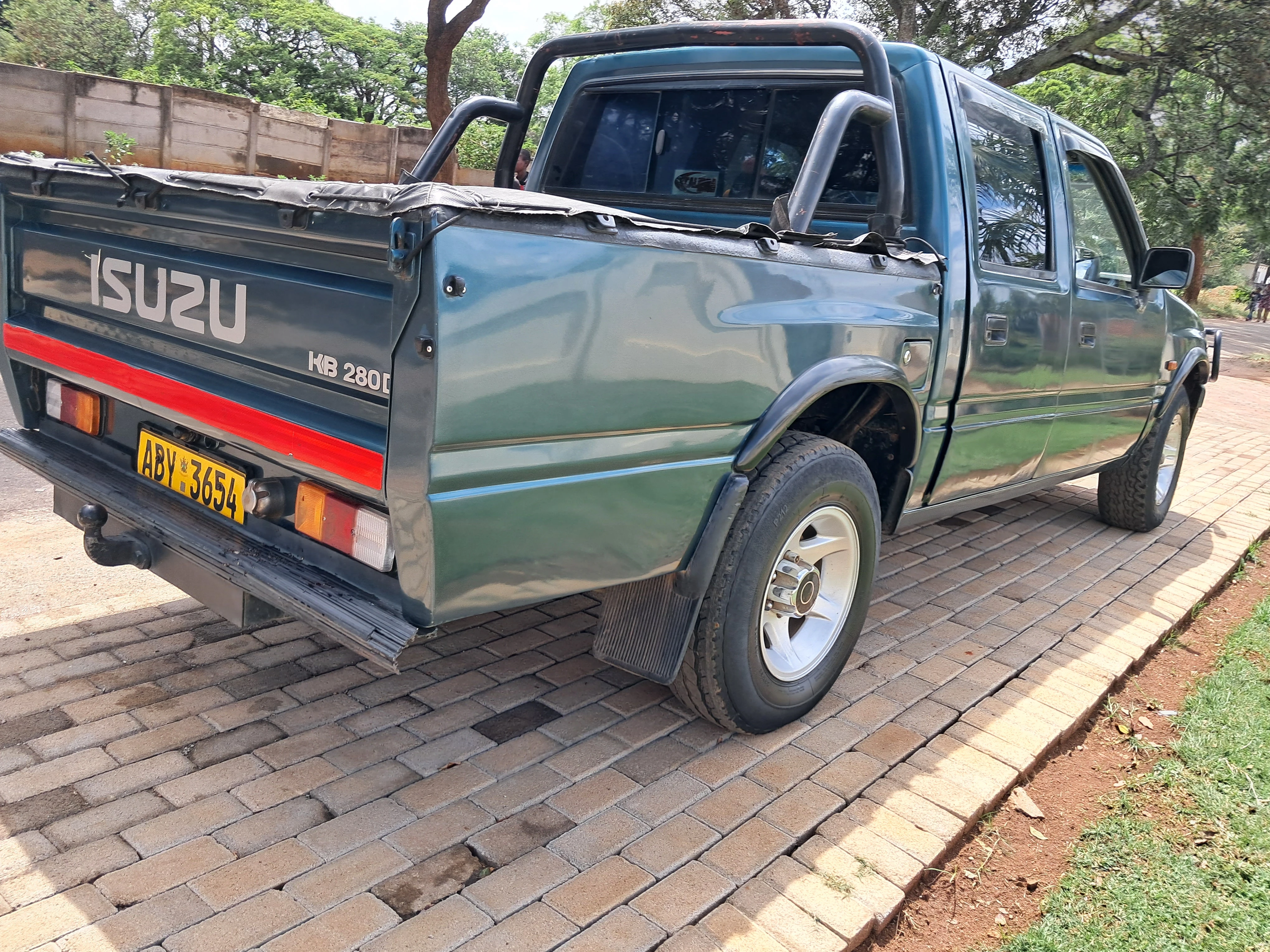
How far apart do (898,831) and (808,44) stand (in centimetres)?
257

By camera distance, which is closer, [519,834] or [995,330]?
[519,834]

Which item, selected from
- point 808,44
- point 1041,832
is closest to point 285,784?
point 1041,832

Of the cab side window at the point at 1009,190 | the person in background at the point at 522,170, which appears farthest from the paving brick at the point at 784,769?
the person in background at the point at 522,170

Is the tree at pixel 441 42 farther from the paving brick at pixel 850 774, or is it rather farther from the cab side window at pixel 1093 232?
the paving brick at pixel 850 774

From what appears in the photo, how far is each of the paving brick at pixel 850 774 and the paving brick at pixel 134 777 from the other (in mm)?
1727

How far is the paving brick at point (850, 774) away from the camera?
277 cm

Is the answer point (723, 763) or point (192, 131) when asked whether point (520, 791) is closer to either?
point (723, 763)

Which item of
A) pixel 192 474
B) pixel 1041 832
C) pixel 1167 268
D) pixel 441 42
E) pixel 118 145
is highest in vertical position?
pixel 441 42

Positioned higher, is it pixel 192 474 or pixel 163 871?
pixel 192 474

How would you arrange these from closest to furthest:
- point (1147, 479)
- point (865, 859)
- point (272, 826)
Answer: point (272, 826), point (865, 859), point (1147, 479)

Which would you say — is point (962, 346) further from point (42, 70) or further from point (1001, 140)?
point (42, 70)

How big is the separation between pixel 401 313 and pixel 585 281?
39 centimetres

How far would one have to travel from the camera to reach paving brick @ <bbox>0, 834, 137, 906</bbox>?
2.08 m

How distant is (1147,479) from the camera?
18.1 ft
